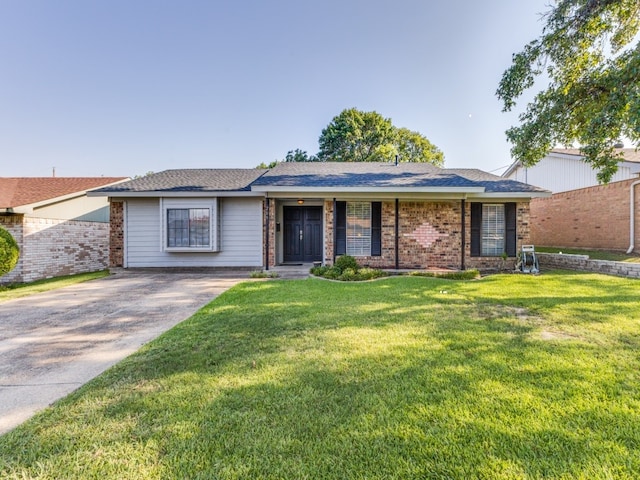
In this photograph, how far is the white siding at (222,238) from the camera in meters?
10.5

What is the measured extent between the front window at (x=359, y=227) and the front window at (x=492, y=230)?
4109mm

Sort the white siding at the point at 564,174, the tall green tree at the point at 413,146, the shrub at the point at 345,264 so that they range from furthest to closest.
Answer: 1. the tall green tree at the point at 413,146
2. the white siding at the point at 564,174
3. the shrub at the point at 345,264

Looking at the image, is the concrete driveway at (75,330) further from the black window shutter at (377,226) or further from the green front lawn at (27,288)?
the black window shutter at (377,226)

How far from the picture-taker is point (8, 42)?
10.9m

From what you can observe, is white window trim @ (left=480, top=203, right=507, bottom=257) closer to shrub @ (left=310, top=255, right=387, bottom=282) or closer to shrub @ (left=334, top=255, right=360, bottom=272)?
shrub @ (left=310, top=255, right=387, bottom=282)

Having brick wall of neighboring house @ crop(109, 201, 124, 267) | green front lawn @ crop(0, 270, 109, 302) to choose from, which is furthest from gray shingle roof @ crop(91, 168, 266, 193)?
green front lawn @ crop(0, 270, 109, 302)

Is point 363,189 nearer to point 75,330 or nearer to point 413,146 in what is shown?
point 75,330

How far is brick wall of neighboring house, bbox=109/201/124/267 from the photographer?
1053 centimetres

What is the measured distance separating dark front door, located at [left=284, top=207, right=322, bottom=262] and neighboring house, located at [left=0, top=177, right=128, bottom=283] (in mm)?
7760

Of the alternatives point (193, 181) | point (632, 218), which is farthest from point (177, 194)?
point (632, 218)

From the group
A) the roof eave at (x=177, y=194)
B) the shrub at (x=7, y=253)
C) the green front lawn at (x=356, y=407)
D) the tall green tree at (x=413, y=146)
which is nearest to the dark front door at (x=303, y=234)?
the roof eave at (x=177, y=194)

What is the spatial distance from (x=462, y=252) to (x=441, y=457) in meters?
9.36

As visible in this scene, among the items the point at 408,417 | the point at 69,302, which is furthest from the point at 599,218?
the point at 69,302

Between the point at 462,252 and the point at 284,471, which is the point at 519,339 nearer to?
the point at 284,471
